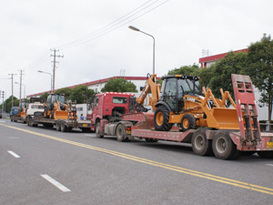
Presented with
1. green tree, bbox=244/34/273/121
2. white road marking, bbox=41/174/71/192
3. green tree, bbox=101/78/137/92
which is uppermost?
green tree, bbox=101/78/137/92

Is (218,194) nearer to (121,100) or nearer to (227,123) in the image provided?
(227,123)

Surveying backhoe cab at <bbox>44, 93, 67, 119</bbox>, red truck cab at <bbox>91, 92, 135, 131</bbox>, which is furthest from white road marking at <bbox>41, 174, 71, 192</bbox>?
backhoe cab at <bbox>44, 93, 67, 119</bbox>

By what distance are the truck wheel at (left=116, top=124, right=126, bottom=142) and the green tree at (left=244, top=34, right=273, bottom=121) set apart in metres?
11.9

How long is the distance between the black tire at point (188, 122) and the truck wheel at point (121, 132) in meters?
4.93

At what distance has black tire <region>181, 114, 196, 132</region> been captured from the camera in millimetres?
12320

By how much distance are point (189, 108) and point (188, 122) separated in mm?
891

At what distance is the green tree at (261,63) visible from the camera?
76.6 ft

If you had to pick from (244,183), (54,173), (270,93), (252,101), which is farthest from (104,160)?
(270,93)

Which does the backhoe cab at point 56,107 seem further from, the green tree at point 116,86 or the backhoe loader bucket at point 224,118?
the green tree at point 116,86

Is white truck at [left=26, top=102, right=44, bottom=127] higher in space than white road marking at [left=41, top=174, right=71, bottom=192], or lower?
higher

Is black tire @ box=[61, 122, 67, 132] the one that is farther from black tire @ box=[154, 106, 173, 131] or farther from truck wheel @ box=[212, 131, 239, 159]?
truck wheel @ box=[212, 131, 239, 159]

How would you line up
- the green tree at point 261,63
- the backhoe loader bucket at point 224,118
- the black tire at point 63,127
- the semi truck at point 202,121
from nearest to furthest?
the semi truck at point 202,121, the backhoe loader bucket at point 224,118, the green tree at point 261,63, the black tire at point 63,127

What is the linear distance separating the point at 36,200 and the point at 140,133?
1011 cm

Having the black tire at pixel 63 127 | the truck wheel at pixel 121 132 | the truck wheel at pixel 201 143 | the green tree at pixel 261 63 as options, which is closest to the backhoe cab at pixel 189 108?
the truck wheel at pixel 201 143
